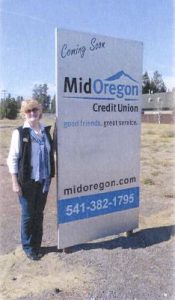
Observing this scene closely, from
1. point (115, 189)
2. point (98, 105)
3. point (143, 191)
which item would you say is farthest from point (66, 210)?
point (143, 191)

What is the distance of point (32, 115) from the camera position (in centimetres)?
552

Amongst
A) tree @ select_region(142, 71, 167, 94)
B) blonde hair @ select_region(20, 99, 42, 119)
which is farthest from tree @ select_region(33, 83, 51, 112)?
tree @ select_region(142, 71, 167, 94)

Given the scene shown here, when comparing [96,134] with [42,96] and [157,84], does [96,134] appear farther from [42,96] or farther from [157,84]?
[157,84]

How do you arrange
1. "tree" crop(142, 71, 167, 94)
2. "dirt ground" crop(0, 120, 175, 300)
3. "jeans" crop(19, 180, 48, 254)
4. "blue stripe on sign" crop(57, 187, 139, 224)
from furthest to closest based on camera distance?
"tree" crop(142, 71, 167, 94)
"blue stripe on sign" crop(57, 187, 139, 224)
"jeans" crop(19, 180, 48, 254)
"dirt ground" crop(0, 120, 175, 300)

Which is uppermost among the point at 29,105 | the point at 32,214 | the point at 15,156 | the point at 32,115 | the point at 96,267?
the point at 29,105

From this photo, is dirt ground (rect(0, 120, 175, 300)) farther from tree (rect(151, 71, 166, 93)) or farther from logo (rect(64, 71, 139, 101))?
tree (rect(151, 71, 166, 93))

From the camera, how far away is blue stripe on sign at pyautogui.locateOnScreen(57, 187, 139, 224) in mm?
5934

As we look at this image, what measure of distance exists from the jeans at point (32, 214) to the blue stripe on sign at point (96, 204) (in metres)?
0.23

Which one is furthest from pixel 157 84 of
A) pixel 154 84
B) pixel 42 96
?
pixel 42 96

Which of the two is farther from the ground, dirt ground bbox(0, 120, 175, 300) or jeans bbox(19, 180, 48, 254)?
jeans bbox(19, 180, 48, 254)

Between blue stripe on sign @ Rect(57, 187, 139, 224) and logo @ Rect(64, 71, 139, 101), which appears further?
blue stripe on sign @ Rect(57, 187, 139, 224)

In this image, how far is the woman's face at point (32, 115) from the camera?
5.52 m

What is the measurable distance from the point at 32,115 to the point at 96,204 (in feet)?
4.84

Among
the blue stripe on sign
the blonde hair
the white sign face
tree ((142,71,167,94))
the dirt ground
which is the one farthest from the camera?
tree ((142,71,167,94))
